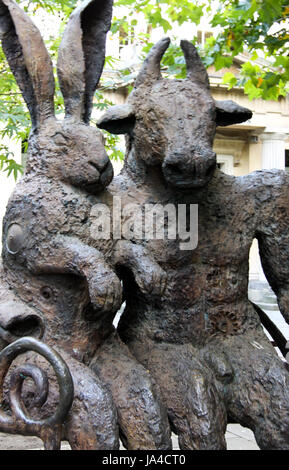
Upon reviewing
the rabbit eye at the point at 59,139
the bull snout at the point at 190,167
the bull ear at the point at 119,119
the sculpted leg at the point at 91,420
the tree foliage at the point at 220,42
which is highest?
the tree foliage at the point at 220,42

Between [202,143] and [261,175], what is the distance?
483 mm

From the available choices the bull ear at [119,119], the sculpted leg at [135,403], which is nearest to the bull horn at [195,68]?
the bull ear at [119,119]

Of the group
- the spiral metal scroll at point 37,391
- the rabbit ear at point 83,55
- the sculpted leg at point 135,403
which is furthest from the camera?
the rabbit ear at point 83,55

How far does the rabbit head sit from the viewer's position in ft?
6.81

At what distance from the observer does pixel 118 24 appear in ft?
17.8

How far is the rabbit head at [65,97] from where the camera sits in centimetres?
207

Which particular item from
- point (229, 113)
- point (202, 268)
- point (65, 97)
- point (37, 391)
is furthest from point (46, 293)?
point (229, 113)

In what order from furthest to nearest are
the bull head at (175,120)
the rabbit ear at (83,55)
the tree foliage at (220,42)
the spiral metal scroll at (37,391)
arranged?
the tree foliage at (220,42) < the rabbit ear at (83,55) < the bull head at (175,120) < the spiral metal scroll at (37,391)

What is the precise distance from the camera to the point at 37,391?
1.83 m

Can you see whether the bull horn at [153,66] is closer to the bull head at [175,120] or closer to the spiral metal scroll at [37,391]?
the bull head at [175,120]

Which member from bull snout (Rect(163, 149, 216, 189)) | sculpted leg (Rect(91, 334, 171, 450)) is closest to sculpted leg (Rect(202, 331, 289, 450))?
sculpted leg (Rect(91, 334, 171, 450))

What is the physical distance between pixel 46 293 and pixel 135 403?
52 cm

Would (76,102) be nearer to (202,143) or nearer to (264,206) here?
(202,143)
